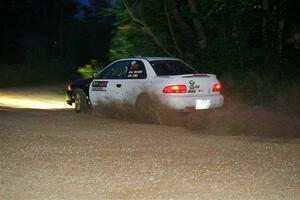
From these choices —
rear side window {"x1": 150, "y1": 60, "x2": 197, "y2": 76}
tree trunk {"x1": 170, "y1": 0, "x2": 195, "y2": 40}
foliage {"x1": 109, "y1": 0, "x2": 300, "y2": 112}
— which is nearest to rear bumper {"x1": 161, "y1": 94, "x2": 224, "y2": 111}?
rear side window {"x1": 150, "y1": 60, "x2": 197, "y2": 76}

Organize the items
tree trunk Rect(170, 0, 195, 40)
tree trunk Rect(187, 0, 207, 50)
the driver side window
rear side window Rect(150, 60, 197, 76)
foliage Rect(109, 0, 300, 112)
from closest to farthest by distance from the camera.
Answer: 1. rear side window Rect(150, 60, 197, 76)
2. the driver side window
3. foliage Rect(109, 0, 300, 112)
4. tree trunk Rect(187, 0, 207, 50)
5. tree trunk Rect(170, 0, 195, 40)

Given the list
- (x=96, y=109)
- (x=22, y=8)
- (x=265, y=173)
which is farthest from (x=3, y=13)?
(x=265, y=173)

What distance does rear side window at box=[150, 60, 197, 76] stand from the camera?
38.6 feet

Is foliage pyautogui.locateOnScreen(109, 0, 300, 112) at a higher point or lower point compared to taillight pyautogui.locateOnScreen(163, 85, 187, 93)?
higher

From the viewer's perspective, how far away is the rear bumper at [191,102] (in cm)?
1102

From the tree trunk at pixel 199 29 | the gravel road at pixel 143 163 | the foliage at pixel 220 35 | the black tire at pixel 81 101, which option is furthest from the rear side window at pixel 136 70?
the tree trunk at pixel 199 29

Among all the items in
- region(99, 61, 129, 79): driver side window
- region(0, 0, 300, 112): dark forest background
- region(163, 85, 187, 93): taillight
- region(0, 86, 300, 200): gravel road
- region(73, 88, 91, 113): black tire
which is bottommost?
region(0, 86, 300, 200): gravel road

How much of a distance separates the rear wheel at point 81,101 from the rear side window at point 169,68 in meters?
2.39

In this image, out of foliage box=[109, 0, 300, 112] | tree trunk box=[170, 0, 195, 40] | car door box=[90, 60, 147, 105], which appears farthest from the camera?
tree trunk box=[170, 0, 195, 40]

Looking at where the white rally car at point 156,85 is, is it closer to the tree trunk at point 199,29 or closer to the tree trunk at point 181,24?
the tree trunk at point 199,29

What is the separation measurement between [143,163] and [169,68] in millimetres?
4937

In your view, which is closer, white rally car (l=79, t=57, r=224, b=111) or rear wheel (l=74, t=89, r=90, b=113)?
white rally car (l=79, t=57, r=224, b=111)

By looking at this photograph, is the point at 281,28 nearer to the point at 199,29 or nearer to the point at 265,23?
the point at 265,23

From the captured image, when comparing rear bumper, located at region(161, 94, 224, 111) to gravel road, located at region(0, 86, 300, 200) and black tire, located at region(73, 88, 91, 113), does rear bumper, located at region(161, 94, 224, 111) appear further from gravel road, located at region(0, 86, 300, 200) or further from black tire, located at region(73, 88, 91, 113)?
black tire, located at region(73, 88, 91, 113)
